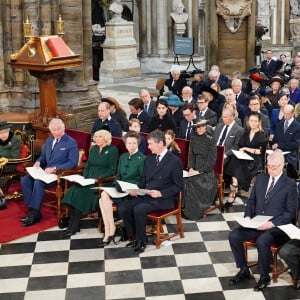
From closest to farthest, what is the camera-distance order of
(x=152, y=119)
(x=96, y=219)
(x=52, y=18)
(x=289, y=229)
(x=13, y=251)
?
(x=289, y=229) → (x=13, y=251) → (x=96, y=219) → (x=152, y=119) → (x=52, y=18)

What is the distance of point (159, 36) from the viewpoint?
1047 inches

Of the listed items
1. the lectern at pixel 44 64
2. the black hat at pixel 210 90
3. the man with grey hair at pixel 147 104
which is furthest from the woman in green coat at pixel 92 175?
the black hat at pixel 210 90

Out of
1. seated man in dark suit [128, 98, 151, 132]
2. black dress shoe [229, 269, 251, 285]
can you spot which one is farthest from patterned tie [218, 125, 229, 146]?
black dress shoe [229, 269, 251, 285]

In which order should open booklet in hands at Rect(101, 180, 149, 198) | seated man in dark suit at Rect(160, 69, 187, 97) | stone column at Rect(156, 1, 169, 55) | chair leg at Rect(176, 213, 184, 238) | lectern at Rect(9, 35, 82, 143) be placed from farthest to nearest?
stone column at Rect(156, 1, 169, 55) < seated man in dark suit at Rect(160, 69, 187, 97) < lectern at Rect(9, 35, 82, 143) < chair leg at Rect(176, 213, 184, 238) < open booklet in hands at Rect(101, 180, 149, 198)

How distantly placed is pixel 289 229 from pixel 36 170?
12.9ft

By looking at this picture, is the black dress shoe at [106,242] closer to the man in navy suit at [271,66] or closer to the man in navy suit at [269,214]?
the man in navy suit at [269,214]

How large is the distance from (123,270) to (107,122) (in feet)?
11.8

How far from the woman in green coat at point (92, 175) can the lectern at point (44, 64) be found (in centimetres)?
259

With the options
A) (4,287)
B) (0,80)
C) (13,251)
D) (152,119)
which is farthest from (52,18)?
(4,287)

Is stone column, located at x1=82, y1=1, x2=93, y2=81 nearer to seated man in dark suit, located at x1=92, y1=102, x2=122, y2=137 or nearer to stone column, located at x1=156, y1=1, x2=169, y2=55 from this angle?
seated man in dark suit, located at x1=92, y1=102, x2=122, y2=137

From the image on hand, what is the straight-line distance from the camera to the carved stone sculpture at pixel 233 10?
1612cm

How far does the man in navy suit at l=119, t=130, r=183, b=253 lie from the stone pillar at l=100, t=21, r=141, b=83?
1537cm

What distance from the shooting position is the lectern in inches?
459

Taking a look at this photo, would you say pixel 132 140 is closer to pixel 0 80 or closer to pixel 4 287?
pixel 4 287
